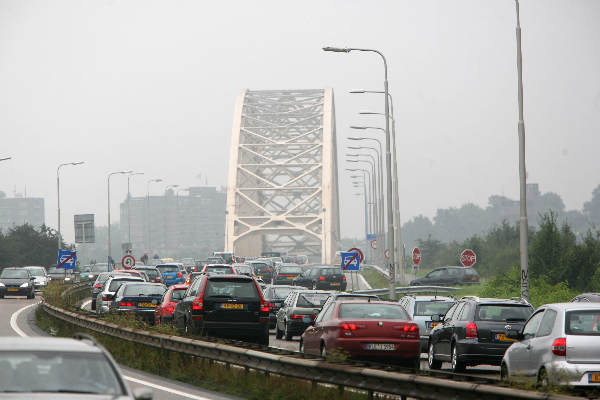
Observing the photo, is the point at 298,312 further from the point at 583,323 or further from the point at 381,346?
the point at 583,323

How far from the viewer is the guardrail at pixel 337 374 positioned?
1102 cm

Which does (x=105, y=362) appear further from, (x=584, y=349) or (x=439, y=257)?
(x=439, y=257)

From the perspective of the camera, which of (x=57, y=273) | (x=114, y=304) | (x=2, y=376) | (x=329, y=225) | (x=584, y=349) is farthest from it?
(x=329, y=225)

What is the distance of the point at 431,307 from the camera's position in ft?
87.3

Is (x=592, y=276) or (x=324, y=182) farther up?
(x=324, y=182)

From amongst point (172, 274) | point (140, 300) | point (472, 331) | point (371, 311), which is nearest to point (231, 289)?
point (371, 311)

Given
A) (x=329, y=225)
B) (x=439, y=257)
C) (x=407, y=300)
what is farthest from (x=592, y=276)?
(x=329, y=225)

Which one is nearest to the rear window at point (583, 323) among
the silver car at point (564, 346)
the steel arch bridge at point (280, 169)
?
the silver car at point (564, 346)

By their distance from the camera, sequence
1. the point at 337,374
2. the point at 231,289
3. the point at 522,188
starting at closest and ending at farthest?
the point at 337,374, the point at 231,289, the point at 522,188

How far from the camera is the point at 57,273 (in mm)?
79812

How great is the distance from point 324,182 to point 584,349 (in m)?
122

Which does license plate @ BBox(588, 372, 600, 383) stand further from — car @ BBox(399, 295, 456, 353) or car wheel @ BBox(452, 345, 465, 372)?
car @ BBox(399, 295, 456, 353)

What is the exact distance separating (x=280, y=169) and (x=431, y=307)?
12542 centimetres

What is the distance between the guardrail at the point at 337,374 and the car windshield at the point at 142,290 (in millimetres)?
10950
